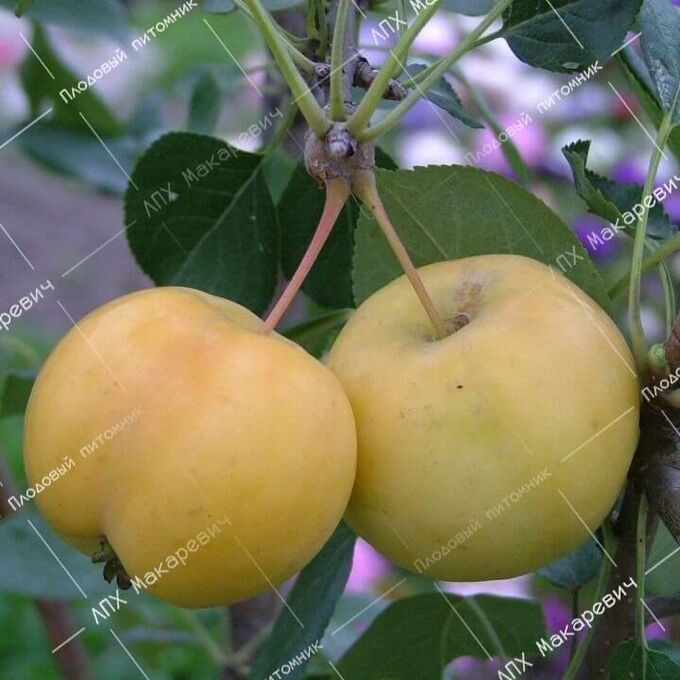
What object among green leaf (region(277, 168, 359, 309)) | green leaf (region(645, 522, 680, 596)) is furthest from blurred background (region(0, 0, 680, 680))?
green leaf (region(277, 168, 359, 309))

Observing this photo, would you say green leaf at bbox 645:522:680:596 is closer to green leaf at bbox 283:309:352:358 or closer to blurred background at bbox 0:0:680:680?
blurred background at bbox 0:0:680:680

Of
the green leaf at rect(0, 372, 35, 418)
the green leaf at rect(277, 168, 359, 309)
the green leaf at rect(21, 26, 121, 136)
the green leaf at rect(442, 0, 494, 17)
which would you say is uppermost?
the green leaf at rect(21, 26, 121, 136)

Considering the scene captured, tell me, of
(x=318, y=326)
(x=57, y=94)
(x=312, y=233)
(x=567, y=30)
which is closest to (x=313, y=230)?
(x=312, y=233)

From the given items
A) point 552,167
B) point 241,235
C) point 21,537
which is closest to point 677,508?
point 241,235

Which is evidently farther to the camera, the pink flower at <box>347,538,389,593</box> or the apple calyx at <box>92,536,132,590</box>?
the pink flower at <box>347,538,389,593</box>
